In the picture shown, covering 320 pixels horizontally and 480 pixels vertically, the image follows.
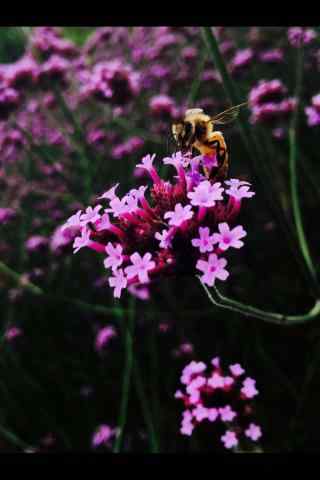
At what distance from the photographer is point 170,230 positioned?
939 millimetres

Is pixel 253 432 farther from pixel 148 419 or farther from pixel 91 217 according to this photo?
pixel 91 217

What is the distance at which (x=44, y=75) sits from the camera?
2551mm

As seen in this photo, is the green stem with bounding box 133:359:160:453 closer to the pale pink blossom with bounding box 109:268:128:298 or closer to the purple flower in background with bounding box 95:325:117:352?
the purple flower in background with bounding box 95:325:117:352

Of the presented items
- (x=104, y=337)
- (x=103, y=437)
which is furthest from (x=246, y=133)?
(x=103, y=437)

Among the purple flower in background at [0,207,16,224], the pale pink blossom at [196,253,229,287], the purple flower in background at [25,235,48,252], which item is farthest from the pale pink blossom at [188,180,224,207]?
the purple flower in background at [0,207,16,224]

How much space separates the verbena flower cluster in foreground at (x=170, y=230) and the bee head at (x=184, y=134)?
66mm

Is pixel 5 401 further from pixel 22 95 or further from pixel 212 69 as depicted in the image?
pixel 212 69

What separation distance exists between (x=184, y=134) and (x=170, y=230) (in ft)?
1.05

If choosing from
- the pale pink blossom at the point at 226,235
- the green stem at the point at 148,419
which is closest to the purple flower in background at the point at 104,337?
the green stem at the point at 148,419

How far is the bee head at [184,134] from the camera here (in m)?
1.14

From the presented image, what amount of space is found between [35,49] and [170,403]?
2.15 m

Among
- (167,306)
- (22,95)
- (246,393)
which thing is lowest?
(246,393)

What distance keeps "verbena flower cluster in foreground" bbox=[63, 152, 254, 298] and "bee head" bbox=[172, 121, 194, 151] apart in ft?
0.22
